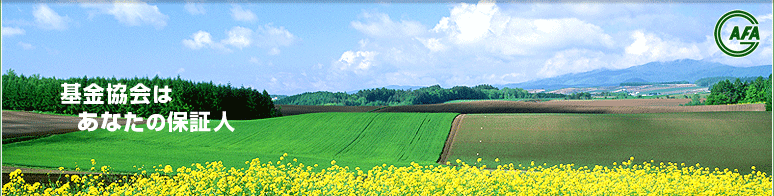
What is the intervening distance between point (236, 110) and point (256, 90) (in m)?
4.46

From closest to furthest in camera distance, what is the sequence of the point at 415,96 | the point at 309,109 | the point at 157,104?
the point at 157,104 < the point at 309,109 < the point at 415,96

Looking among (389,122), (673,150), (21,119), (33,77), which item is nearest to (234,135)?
(389,122)

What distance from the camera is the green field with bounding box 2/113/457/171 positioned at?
34656 mm

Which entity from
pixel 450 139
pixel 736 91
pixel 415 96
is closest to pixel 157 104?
pixel 415 96

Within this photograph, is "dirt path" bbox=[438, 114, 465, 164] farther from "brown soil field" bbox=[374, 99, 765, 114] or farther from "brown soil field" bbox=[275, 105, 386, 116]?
"brown soil field" bbox=[275, 105, 386, 116]

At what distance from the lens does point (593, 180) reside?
13.6m

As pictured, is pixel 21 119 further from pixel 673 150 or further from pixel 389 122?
pixel 673 150

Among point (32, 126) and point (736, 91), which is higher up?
point (736, 91)

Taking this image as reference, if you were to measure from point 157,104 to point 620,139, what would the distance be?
57055mm

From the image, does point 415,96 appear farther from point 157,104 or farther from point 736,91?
point 736,91

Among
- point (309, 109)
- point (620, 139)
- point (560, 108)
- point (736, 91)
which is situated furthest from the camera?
point (309, 109)

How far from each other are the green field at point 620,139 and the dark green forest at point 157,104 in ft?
134

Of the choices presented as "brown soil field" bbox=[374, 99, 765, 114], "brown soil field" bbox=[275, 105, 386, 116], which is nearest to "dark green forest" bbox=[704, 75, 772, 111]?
"brown soil field" bbox=[374, 99, 765, 114]

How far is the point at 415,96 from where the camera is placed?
289ft
